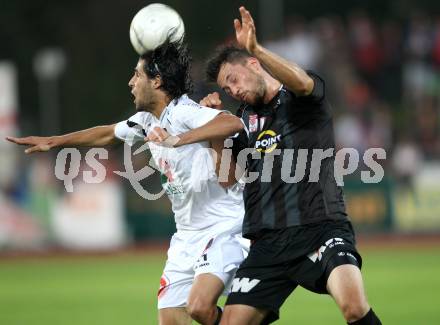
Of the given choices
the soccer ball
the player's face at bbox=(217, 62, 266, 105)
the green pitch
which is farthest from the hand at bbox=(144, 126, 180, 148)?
the green pitch

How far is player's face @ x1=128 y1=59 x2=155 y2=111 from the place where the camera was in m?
7.06

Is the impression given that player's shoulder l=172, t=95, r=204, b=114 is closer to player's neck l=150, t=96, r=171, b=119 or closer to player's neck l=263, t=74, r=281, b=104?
player's neck l=150, t=96, r=171, b=119

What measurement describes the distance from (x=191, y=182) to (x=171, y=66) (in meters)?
0.87

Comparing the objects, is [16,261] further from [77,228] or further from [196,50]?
[196,50]

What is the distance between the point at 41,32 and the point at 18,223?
15675 mm

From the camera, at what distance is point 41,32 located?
1347 inches

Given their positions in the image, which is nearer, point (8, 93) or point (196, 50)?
point (8, 93)

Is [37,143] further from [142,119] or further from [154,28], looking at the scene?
[154,28]

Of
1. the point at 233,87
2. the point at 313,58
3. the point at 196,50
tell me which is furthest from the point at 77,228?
the point at 233,87

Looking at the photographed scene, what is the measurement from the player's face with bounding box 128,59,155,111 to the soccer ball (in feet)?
0.51

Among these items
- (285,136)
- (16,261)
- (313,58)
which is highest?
(313,58)

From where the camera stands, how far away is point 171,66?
7094mm

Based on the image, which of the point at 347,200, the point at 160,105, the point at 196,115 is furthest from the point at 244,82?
the point at 347,200

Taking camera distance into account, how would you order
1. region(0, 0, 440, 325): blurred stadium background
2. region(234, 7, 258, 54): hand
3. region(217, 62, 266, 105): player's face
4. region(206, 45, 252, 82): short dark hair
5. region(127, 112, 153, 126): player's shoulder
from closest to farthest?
1. region(234, 7, 258, 54): hand
2. region(217, 62, 266, 105): player's face
3. region(206, 45, 252, 82): short dark hair
4. region(127, 112, 153, 126): player's shoulder
5. region(0, 0, 440, 325): blurred stadium background
